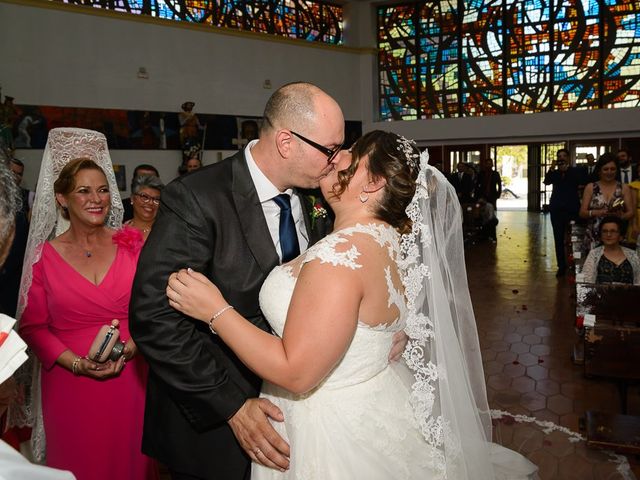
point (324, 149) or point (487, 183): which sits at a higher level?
point (487, 183)

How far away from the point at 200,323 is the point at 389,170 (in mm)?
844

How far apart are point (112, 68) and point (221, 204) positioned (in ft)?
38.2

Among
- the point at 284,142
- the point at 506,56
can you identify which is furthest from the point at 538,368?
the point at 506,56

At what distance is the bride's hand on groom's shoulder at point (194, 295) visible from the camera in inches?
62.6

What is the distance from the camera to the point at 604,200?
257 inches

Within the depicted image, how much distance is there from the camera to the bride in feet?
5.10

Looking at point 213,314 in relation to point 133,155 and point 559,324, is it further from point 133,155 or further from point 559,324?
point 133,155

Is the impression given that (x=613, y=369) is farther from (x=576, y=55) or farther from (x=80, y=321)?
(x=576, y=55)

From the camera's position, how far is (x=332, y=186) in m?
1.92

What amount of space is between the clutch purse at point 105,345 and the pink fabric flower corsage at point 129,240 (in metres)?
0.48

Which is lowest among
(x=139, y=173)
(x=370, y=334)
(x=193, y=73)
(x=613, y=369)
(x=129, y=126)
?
(x=613, y=369)

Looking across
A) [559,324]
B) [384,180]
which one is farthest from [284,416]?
[559,324]

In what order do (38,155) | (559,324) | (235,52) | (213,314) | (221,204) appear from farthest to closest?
(235,52) → (38,155) → (559,324) → (221,204) → (213,314)

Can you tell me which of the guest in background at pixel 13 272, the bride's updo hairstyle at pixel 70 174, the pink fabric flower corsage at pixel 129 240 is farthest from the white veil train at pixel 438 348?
the guest in background at pixel 13 272
